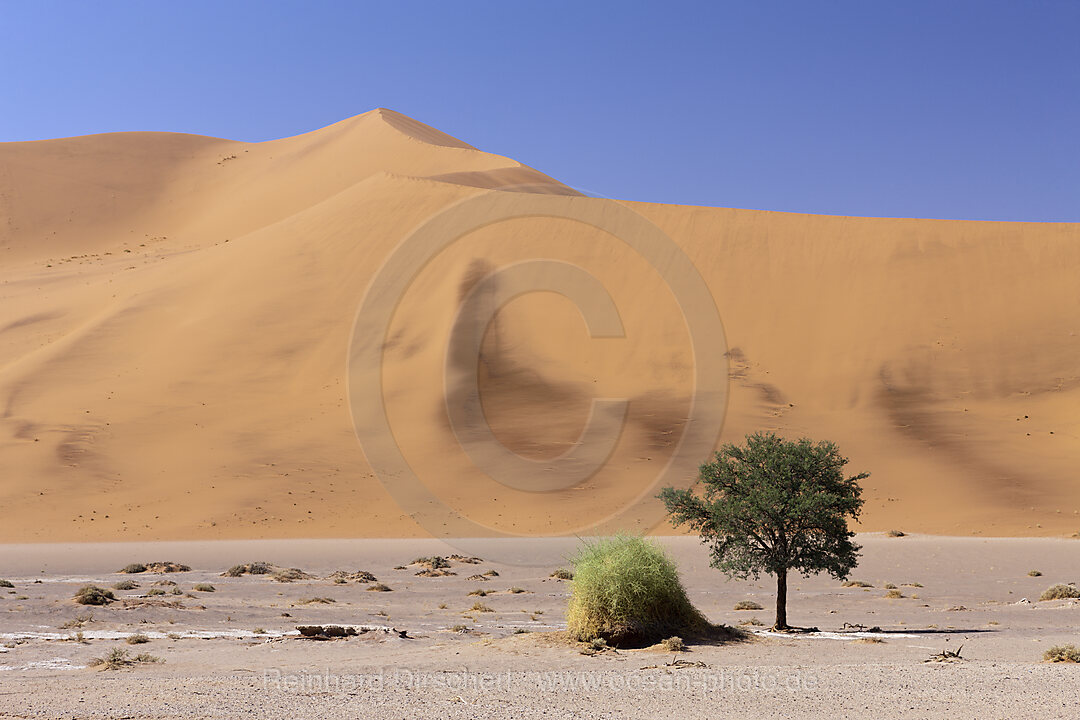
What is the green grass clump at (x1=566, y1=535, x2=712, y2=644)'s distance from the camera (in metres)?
14.2

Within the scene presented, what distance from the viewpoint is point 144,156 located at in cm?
8950

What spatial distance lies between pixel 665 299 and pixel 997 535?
19.8m

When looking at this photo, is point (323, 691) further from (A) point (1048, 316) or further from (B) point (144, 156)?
(B) point (144, 156)

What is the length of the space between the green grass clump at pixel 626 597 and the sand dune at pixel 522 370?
18.2 m

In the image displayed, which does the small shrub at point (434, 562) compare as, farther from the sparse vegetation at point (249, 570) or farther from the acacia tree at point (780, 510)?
the acacia tree at point (780, 510)

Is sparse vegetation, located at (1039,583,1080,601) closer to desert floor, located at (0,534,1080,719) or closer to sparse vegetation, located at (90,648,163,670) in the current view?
desert floor, located at (0,534,1080,719)

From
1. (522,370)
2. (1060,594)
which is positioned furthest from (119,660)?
(522,370)

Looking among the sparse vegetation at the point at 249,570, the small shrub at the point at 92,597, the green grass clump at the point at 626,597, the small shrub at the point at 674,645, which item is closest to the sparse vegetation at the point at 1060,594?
the green grass clump at the point at 626,597

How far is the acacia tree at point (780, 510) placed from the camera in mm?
16781

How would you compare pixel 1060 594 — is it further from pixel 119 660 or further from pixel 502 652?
pixel 119 660

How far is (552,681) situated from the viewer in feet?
38.2

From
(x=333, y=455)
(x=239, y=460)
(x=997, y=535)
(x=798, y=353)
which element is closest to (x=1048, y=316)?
(x=798, y=353)

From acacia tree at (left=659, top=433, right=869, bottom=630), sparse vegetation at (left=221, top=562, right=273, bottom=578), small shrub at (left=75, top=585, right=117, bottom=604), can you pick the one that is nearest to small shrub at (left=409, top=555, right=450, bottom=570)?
sparse vegetation at (left=221, top=562, right=273, bottom=578)

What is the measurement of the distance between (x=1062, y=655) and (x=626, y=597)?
19.6 ft
